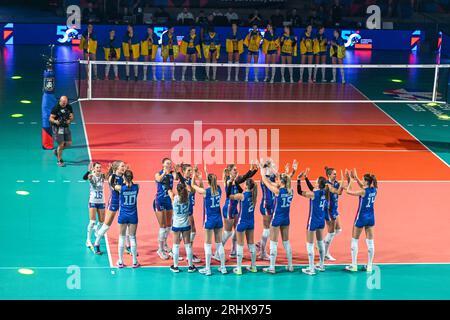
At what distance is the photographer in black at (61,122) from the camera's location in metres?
23.8

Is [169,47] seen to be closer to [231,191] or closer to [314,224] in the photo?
[231,191]

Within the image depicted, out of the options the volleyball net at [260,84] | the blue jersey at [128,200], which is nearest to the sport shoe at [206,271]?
the blue jersey at [128,200]

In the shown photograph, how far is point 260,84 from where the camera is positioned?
34562mm

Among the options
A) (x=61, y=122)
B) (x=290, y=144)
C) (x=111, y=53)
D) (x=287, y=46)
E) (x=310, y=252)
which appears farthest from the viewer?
(x=287, y=46)

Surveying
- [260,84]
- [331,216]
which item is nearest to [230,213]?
[331,216]

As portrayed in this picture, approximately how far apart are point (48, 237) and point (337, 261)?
5.85 meters

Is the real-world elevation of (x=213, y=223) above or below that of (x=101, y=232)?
above

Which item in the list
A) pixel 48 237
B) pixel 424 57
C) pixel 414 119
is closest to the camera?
pixel 48 237

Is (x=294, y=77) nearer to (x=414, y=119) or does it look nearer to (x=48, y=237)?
(x=414, y=119)

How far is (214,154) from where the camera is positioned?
25.5 metres

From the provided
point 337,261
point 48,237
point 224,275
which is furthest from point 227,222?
point 48,237

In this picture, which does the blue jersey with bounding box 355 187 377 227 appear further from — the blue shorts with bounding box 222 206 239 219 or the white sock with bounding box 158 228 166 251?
the white sock with bounding box 158 228 166 251

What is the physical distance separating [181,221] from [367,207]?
347cm

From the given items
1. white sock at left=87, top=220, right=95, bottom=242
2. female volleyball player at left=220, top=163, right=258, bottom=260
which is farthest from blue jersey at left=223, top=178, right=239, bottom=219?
white sock at left=87, top=220, right=95, bottom=242
